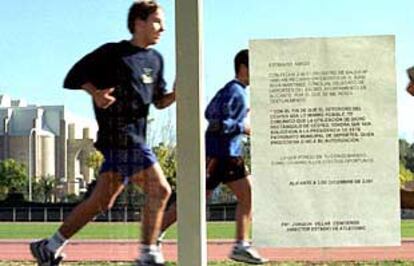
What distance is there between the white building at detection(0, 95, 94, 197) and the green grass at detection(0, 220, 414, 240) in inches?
7.2

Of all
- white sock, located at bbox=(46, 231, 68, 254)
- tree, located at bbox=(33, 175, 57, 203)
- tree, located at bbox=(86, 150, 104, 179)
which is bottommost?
white sock, located at bbox=(46, 231, 68, 254)

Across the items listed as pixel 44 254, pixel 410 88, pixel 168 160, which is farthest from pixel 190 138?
pixel 410 88

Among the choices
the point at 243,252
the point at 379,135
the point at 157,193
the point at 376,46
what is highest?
the point at 376,46

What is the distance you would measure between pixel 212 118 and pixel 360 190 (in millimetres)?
672

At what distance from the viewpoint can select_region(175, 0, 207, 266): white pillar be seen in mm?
3707

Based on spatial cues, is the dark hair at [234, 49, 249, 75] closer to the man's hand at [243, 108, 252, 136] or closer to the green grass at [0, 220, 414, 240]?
the man's hand at [243, 108, 252, 136]

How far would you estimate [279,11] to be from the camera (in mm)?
3787

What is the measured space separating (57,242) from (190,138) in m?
0.73

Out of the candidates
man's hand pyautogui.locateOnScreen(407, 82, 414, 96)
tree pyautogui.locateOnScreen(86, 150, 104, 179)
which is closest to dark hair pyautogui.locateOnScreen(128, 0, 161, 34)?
tree pyautogui.locateOnScreen(86, 150, 104, 179)

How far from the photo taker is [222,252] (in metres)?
3.73

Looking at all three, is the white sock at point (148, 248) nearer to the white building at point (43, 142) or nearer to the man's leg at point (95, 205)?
the man's leg at point (95, 205)

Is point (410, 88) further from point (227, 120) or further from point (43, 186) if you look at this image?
point (43, 186)

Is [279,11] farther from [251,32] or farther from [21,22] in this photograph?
[21,22]

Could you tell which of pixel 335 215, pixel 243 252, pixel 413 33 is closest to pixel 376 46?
pixel 413 33
